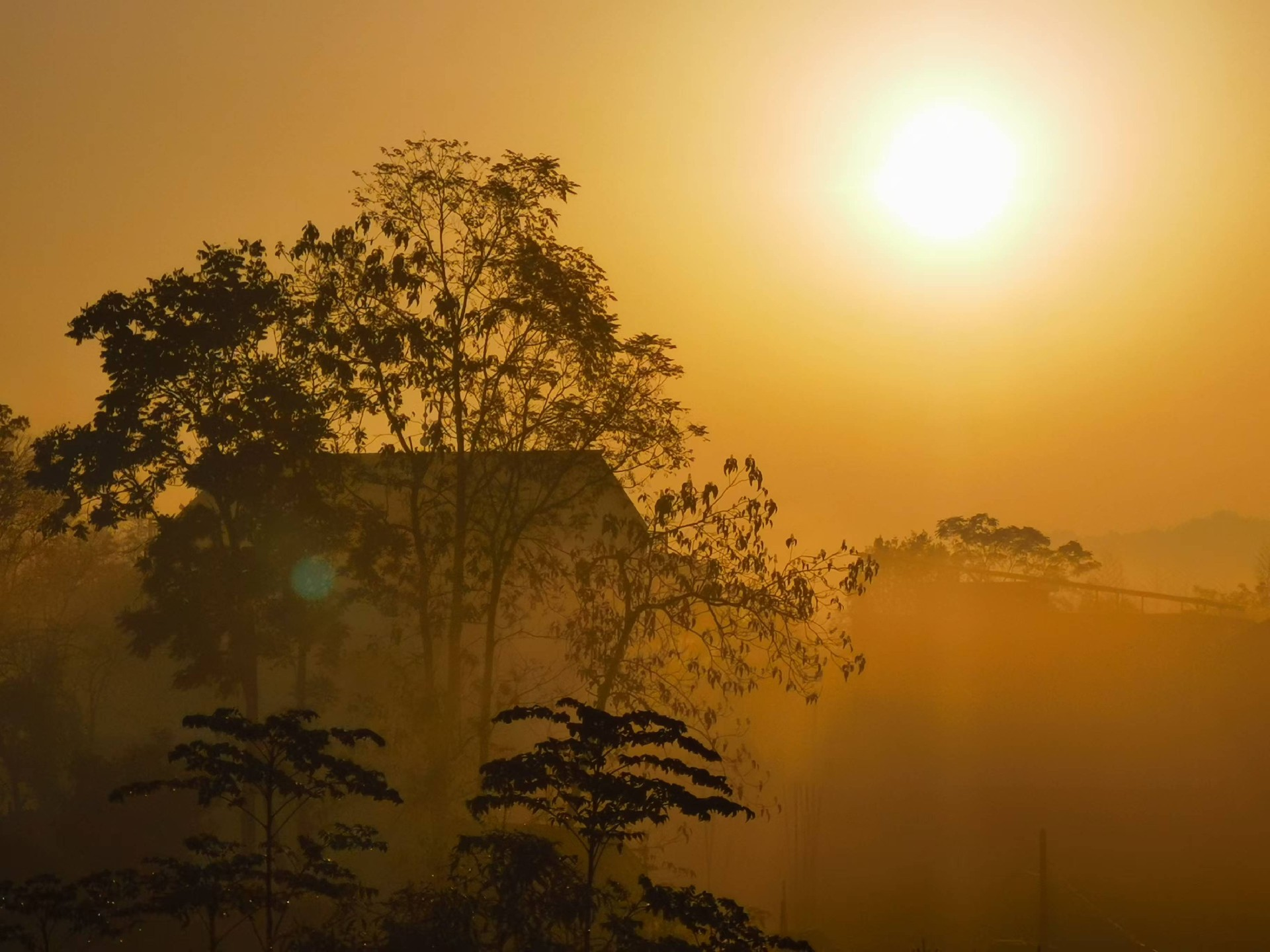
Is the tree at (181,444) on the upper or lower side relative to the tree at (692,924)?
upper

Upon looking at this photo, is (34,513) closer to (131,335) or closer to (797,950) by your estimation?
(131,335)

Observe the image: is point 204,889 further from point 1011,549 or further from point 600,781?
point 1011,549

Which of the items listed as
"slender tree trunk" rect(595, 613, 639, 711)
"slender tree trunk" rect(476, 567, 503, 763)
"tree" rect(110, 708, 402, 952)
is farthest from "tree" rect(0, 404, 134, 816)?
"tree" rect(110, 708, 402, 952)

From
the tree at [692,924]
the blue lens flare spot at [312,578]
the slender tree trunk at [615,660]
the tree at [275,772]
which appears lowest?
the tree at [692,924]

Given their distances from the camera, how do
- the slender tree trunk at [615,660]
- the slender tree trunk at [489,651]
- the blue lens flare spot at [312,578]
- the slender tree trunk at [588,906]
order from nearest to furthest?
the slender tree trunk at [588,906], the slender tree trunk at [615,660], the slender tree trunk at [489,651], the blue lens flare spot at [312,578]

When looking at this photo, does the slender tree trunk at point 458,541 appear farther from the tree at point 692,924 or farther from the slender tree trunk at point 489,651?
the tree at point 692,924

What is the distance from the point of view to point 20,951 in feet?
93.4

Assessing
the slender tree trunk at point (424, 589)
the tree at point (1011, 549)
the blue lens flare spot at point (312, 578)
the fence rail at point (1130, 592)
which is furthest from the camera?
the tree at point (1011, 549)

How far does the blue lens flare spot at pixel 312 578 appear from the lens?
34.3m

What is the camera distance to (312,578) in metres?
34.9

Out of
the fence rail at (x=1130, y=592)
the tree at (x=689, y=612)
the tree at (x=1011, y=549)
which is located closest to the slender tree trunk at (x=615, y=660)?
the tree at (x=689, y=612)

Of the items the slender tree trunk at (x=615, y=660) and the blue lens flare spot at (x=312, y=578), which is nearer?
the slender tree trunk at (x=615, y=660)

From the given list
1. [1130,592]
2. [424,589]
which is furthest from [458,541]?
[1130,592]

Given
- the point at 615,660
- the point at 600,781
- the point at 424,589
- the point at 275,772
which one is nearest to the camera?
the point at 600,781
